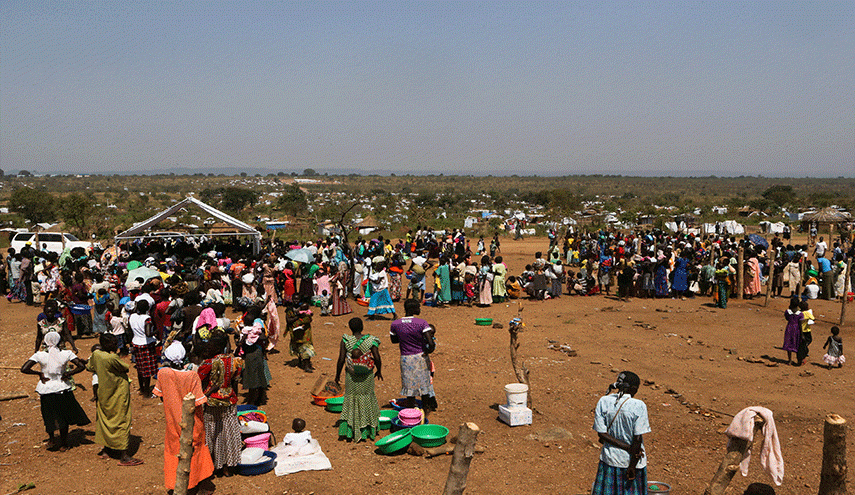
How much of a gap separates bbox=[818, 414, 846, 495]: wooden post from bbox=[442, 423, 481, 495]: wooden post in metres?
3.27

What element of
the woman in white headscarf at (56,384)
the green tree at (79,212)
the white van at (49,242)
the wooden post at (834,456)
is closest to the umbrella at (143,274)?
the woman in white headscarf at (56,384)

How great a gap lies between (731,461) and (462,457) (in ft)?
8.58

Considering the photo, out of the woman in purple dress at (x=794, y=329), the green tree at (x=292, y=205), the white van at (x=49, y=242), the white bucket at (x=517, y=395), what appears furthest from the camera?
the green tree at (x=292, y=205)

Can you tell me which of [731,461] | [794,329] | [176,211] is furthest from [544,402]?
[176,211]

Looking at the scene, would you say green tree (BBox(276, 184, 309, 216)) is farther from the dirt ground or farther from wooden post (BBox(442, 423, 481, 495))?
wooden post (BBox(442, 423, 481, 495))

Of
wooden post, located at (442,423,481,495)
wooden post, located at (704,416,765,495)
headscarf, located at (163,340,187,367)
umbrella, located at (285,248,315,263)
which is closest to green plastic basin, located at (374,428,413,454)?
wooden post, located at (442,423,481,495)

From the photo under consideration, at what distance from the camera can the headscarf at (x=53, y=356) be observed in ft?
21.3

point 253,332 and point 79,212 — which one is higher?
point 79,212

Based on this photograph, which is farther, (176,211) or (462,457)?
(176,211)

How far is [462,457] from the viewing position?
461cm

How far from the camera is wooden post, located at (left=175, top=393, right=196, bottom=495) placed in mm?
5211

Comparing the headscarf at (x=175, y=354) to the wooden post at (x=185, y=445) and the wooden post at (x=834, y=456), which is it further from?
the wooden post at (x=834, y=456)

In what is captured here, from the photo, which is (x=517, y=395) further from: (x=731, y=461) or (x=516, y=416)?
(x=731, y=461)

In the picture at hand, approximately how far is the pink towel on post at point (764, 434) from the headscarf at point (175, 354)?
5.59m
